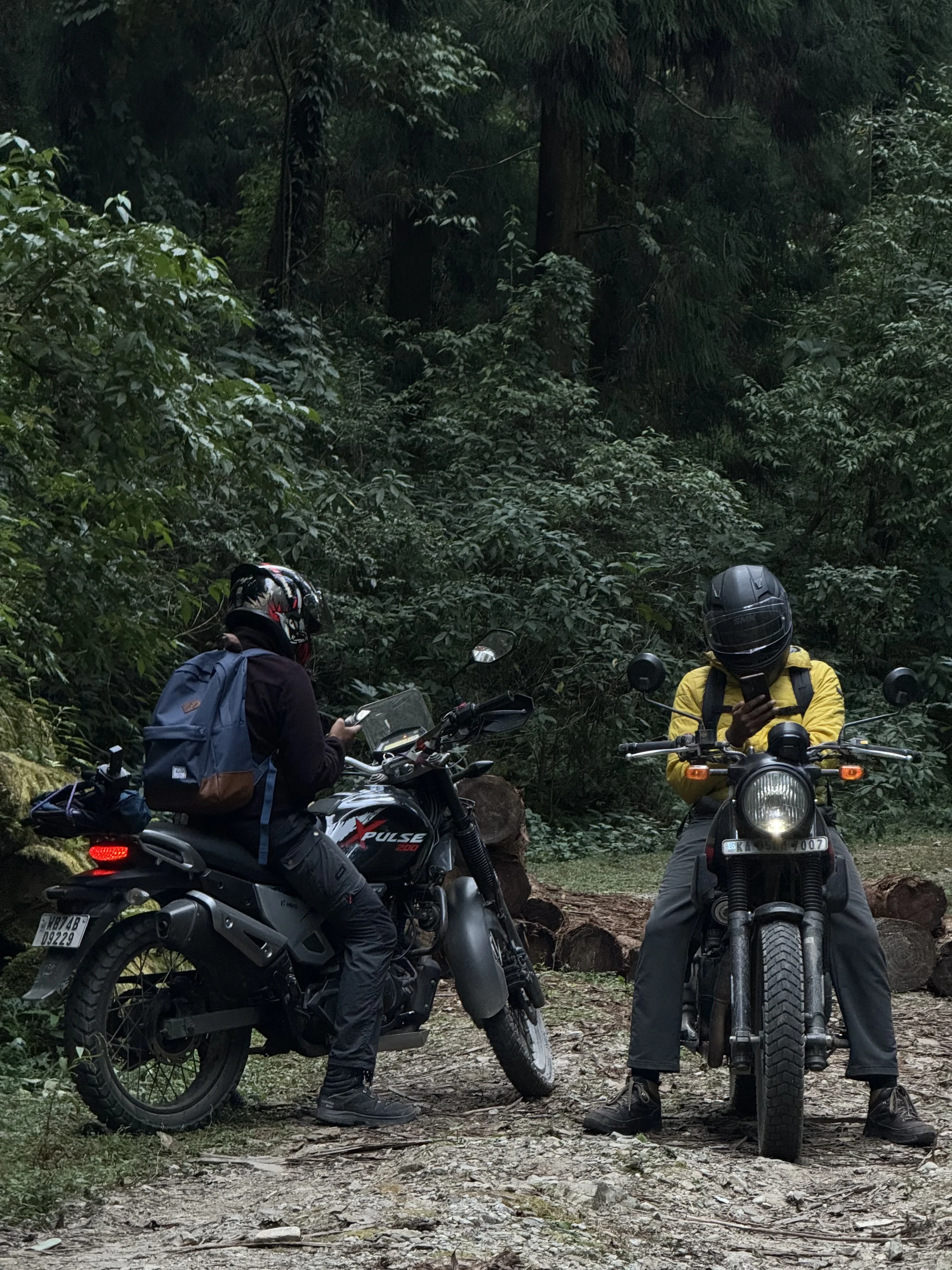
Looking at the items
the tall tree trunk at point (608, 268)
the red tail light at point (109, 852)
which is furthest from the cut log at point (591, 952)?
the tall tree trunk at point (608, 268)

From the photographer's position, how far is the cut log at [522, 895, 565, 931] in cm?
787

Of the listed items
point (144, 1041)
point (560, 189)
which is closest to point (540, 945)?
point (144, 1041)

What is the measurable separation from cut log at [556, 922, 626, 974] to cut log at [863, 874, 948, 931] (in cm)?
118

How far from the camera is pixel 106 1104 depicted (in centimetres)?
446

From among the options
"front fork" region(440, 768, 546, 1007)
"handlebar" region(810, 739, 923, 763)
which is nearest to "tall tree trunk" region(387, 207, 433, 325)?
"front fork" region(440, 768, 546, 1007)

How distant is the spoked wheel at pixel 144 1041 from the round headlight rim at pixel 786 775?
1.62m

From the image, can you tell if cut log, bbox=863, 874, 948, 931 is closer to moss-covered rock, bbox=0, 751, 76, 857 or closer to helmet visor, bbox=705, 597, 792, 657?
helmet visor, bbox=705, 597, 792, 657

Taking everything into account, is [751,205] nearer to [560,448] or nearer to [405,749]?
[560,448]

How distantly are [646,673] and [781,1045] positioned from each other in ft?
3.59

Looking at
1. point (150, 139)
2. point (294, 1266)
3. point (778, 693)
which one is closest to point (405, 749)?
point (778, 693)

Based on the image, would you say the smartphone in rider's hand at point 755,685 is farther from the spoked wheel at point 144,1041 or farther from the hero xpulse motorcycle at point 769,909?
the spoked wheel at point 144,1041

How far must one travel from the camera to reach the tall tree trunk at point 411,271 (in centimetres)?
2033

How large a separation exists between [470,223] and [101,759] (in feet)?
32.1

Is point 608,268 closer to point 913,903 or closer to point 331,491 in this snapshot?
point 331,491
